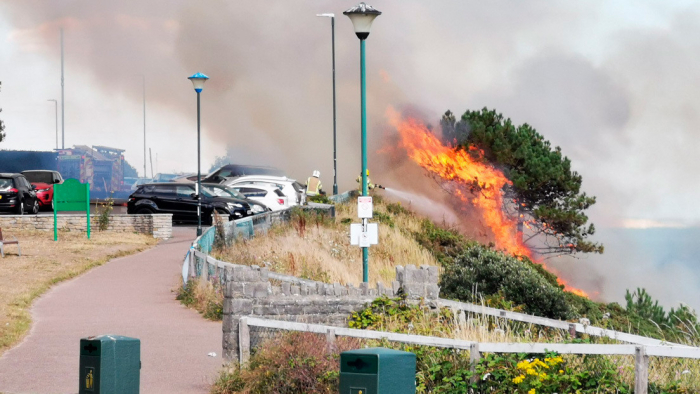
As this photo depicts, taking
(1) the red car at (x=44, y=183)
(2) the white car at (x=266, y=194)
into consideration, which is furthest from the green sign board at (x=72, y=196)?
(1) the red car at (x=44, y=183)

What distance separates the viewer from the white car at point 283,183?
39344 mm

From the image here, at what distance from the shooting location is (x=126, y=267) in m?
25.5

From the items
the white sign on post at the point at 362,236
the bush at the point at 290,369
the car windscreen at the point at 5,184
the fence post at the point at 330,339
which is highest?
the car windscreen at the point at 5,184

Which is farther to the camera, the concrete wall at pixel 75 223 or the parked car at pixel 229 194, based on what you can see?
the parked car at pixel 229 194

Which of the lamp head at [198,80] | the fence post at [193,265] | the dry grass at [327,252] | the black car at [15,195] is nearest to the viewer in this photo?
the fence post at [193,265]

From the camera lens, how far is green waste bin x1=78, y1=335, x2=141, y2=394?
21.5 ft

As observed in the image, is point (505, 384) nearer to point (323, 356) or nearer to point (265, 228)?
point (323, 356)

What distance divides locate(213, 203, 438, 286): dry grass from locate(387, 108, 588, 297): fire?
22141 mm

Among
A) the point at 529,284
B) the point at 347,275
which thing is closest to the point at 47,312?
the point at 347,275

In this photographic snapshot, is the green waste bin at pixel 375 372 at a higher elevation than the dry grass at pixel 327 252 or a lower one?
higher

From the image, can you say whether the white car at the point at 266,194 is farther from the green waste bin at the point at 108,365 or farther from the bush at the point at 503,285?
the green waste bin at the point at 108,365

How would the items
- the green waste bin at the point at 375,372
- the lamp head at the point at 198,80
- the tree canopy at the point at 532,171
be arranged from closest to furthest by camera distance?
1. the green waste bin at the point at 375,372
2. the lamp head at the point at 198,80
3. the tree canopy at the point at 532,171

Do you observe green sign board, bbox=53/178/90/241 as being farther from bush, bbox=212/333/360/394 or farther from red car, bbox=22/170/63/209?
bush, bbox=212/333/360/394

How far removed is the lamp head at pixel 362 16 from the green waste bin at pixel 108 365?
1295cm
